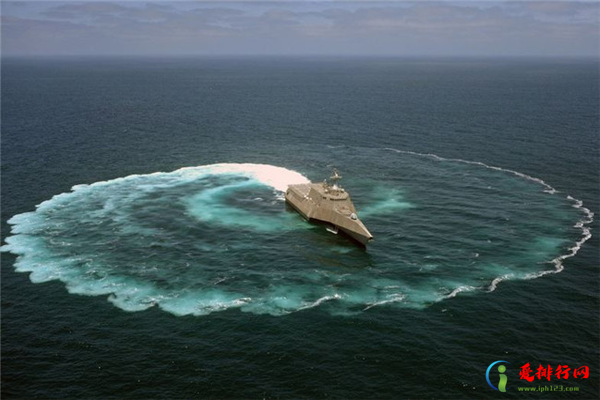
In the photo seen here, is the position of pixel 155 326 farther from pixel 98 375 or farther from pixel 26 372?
pixel 26 372

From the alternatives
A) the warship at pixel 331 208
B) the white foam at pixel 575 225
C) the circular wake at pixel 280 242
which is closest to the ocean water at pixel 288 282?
the circular wake at pixel 280 242

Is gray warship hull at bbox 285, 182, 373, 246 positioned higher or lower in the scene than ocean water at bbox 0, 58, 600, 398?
higher

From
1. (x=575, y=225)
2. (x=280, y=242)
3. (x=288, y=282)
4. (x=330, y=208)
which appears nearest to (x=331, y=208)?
(x=330, y=208)

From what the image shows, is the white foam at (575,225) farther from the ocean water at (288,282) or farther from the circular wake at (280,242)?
the ocean water at (288,282)

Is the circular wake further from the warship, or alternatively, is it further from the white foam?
the warship

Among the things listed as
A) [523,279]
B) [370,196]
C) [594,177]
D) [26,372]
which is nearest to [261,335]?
[26,372]

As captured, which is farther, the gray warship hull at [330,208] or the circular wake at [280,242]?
the gray warship hull at [330,208]

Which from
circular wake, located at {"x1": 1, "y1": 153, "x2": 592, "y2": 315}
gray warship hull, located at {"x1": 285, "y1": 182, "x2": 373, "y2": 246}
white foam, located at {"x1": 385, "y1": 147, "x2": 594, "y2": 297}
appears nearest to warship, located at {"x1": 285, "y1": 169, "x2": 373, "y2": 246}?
gray warship hull, located at {"x1": 285, "y1": 182, "x2": 373, "y2": 246}
